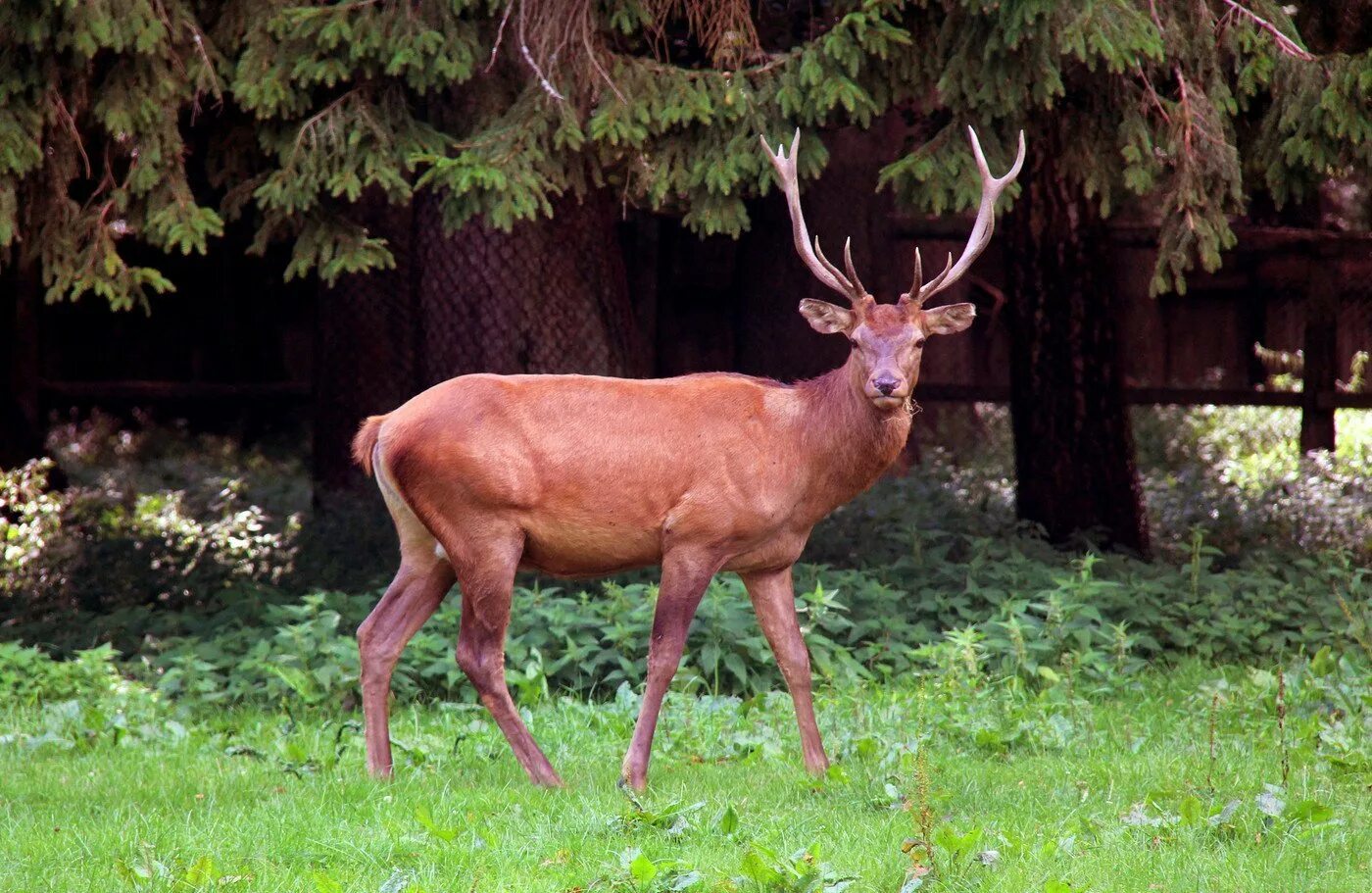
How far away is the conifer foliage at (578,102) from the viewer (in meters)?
7.03

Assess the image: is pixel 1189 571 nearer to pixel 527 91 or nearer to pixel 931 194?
pixel 931 194

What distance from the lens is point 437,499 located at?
18.5 feet

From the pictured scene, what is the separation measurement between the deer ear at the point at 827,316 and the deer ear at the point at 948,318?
28cm

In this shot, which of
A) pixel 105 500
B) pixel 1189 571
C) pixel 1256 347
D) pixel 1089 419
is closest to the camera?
pixel 1189 571

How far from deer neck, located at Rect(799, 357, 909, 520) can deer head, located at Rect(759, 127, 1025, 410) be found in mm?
80

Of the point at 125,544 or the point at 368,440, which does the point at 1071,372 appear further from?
the point at 125,544

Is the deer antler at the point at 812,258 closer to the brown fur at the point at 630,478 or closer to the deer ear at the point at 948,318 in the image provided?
the brown fur at the point at 630,478

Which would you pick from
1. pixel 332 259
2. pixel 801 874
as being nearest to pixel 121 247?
pixel 332 259

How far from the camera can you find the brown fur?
563cm

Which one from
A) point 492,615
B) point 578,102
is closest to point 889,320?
point 492,615

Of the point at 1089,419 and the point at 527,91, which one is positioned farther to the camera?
the point at 1089,419

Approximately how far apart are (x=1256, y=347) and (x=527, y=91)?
30.2 feet

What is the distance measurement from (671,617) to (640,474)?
51 cm

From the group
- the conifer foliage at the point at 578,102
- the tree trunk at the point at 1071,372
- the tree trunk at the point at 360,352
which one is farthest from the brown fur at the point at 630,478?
the tree trunk at the point at 360,352
